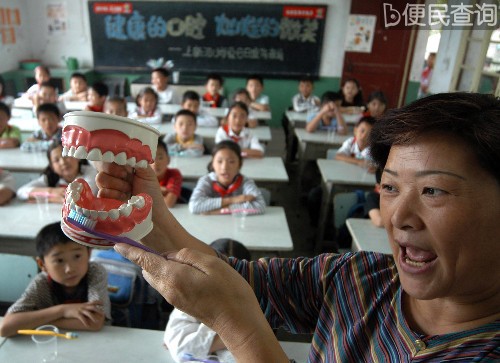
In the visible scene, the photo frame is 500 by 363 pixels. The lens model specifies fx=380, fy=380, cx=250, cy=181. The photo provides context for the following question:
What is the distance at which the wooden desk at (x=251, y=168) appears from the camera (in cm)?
311

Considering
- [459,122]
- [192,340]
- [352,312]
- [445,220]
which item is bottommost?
[192,340]

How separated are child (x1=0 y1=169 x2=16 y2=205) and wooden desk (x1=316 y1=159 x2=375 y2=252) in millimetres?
2325

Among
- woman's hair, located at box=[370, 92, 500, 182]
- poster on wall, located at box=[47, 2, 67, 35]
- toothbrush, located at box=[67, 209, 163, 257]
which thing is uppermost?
poster on wall, located at box=[47, 2, 67, 35]

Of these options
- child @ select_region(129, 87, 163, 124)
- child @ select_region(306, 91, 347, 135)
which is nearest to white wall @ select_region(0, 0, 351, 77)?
child @ select_region(306, 91, 347, 135)

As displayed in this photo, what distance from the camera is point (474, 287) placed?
601 mm

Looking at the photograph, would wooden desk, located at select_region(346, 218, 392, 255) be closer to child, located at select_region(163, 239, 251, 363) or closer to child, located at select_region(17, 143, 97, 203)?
child, located at select_region(163, 239, 251, 363)

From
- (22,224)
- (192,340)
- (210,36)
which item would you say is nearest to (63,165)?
(22,224)

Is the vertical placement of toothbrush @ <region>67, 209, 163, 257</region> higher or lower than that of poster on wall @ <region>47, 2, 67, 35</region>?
lower

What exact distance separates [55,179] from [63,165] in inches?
5.9

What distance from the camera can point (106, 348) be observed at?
1385 millimetres

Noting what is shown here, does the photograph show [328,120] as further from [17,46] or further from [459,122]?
[17,46]

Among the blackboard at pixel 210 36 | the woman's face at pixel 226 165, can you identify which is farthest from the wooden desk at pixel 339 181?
the blackboard at pixel 210 36

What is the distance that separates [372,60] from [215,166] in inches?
220

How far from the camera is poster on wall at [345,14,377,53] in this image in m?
6.91
